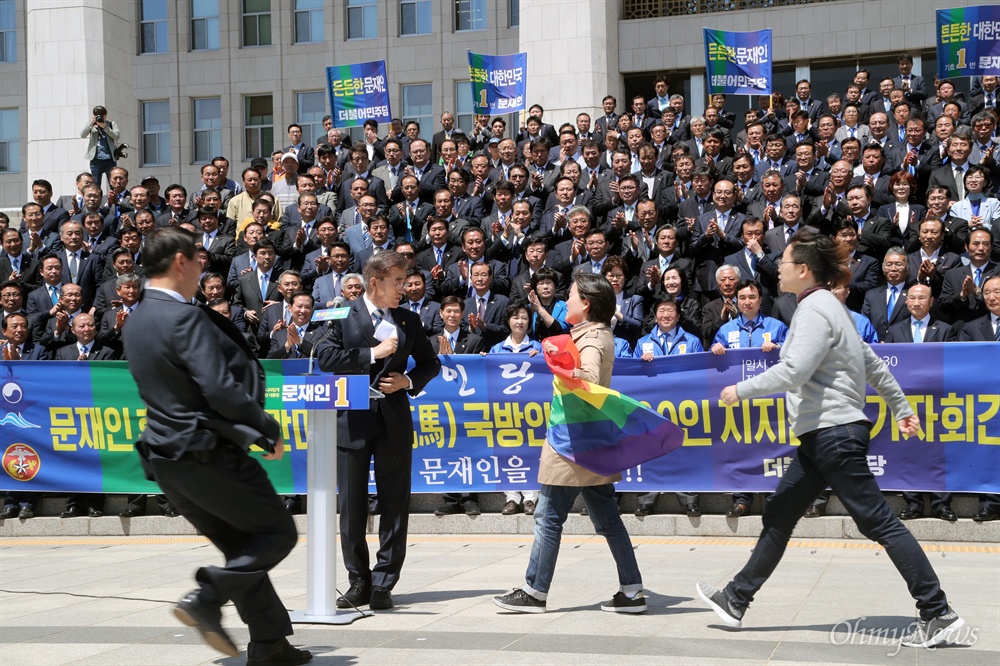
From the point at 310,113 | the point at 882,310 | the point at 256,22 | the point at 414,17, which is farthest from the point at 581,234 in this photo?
the point at 256,22

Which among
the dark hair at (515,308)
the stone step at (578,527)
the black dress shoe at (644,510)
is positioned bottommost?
the stone step at (578,527)

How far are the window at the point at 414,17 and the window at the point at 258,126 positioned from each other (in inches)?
189

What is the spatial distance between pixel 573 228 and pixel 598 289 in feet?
20.5

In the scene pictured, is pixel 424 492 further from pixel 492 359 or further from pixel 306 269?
pixel 306 269

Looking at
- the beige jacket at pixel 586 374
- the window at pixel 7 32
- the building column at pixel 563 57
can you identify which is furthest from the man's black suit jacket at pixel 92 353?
the window at pixel 7 32

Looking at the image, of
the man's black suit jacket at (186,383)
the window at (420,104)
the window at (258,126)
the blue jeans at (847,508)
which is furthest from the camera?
the window at (258,126)

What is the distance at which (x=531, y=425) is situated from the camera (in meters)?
11.1

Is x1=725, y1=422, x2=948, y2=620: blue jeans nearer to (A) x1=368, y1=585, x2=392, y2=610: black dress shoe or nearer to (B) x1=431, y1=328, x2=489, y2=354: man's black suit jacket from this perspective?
(A) x1=368, y1=585, x2=392, y2=610: black dress shoe

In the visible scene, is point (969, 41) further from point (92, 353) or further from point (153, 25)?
point (153, 25)

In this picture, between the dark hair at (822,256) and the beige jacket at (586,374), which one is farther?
the beige jacket at (586,374)

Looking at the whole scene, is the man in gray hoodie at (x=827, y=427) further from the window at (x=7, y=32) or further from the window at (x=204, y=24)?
the window at (x=7, y=32)

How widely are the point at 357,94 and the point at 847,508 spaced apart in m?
14.6

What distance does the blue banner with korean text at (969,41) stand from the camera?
16.4m

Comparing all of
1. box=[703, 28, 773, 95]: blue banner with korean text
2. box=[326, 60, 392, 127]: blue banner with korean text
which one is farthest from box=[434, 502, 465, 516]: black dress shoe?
box=[326, 60, 392, 127]: blue banner with korean text
